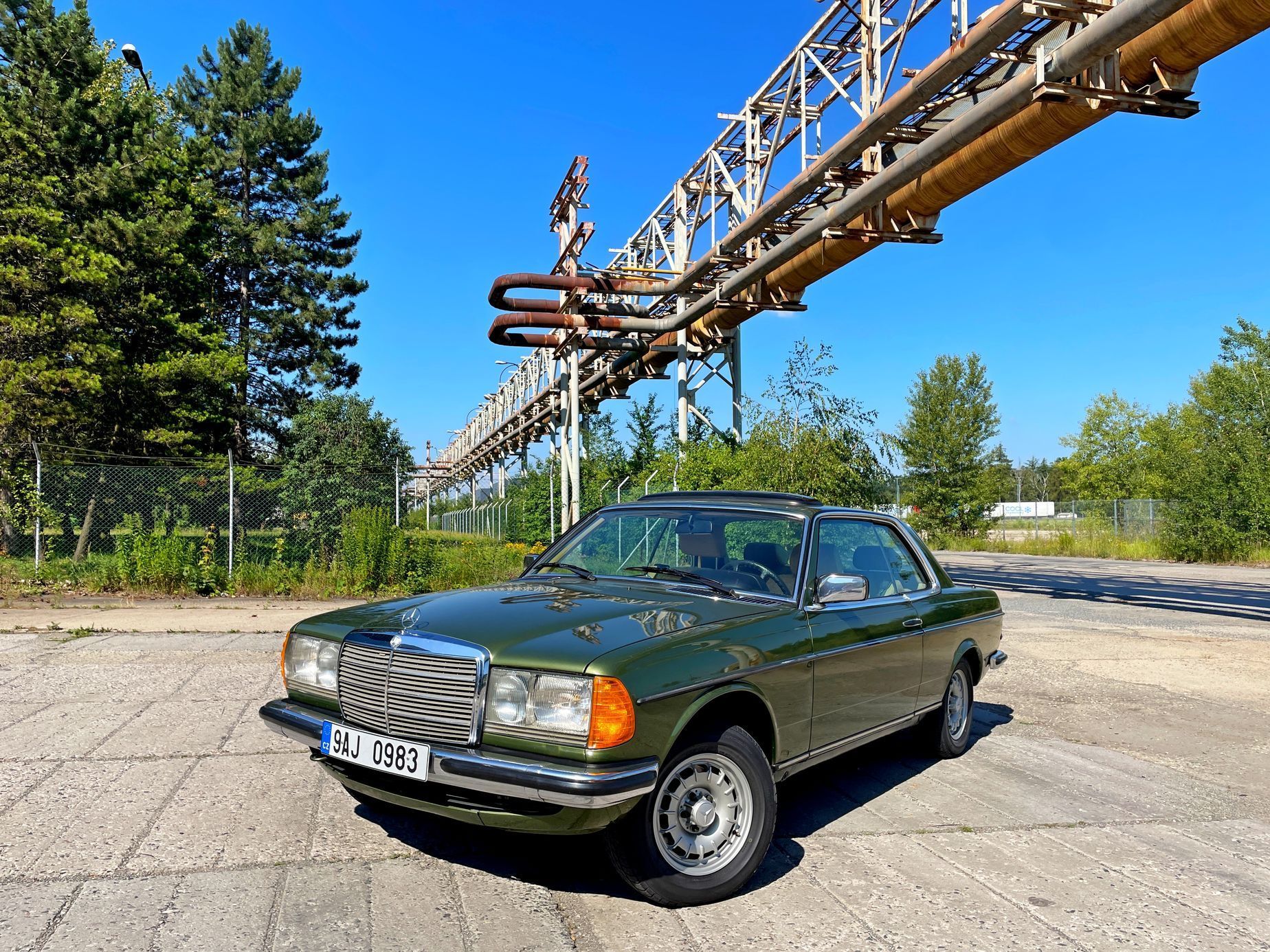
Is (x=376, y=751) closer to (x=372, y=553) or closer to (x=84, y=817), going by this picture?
(x=84, y=817)

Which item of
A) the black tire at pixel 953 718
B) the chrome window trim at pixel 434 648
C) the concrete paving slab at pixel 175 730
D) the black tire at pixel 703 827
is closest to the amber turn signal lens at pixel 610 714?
the black tire at pixel 703 827

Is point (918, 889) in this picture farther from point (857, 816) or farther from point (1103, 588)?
point (1103, 588)

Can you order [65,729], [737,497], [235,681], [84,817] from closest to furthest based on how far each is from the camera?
[84,817] → [737,497] → [65,729] → [235,681]

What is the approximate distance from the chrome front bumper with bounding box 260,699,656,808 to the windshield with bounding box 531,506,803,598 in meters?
1.37

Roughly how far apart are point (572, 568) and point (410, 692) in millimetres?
1547

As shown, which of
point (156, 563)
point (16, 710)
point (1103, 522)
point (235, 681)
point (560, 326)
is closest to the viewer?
point (16, 710)

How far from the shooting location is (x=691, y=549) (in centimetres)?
453

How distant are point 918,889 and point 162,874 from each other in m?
2.99

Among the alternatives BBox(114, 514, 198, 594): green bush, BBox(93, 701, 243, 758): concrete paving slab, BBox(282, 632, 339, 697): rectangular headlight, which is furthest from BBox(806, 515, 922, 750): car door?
BBox(114, 514, 198, 594): green bush

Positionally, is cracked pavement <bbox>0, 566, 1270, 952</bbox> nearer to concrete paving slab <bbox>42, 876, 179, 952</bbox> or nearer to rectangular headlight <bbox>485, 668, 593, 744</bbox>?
concrete paving slab <bbox>42, 876, 179, 952</bbox>

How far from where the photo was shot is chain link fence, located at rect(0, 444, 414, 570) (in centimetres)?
1405

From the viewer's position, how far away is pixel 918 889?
11.4 feet

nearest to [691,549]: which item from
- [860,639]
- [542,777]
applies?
[860,639]

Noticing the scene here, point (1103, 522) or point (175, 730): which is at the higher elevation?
point (1103, 522)
